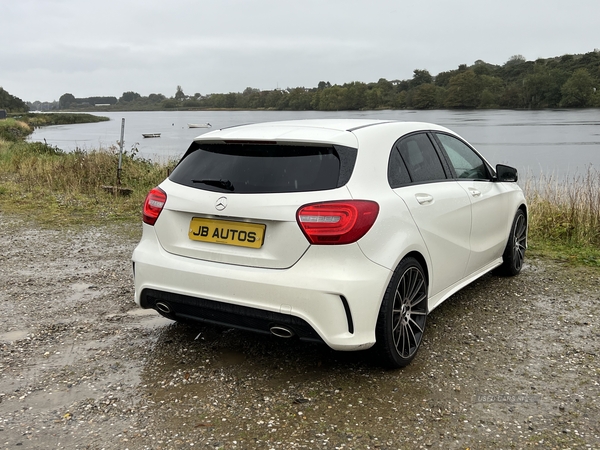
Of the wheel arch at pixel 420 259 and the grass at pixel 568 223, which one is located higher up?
the wheel arch at pixel 420 259

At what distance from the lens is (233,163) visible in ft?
11.6

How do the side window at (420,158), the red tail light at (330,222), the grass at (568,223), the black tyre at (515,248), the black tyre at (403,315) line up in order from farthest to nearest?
the grass at (568,223) → the black tyre at (515,248) → the side window at (420,158) → the black tyre at (403,315) → the red tail light at (330,222)

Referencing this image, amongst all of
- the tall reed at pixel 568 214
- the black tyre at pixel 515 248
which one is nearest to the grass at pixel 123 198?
the tall reed at pixel 568 214

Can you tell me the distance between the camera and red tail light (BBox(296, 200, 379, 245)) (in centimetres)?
316

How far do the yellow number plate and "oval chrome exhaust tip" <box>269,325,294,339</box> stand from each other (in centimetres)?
47

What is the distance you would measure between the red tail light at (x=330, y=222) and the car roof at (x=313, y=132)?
17.6 inches

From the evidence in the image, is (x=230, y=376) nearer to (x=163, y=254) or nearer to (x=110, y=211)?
(x=163, y=254)

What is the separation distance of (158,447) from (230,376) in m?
0.86

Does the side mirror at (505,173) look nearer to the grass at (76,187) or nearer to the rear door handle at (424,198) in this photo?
the rear door handle at (424,198)

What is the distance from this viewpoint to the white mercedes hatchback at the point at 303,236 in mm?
3189

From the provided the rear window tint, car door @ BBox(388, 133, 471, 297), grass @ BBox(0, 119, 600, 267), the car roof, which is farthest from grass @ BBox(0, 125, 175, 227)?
car door @ BBox(388, 133, 471, 297)

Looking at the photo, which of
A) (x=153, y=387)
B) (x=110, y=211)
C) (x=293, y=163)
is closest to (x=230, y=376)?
(x=153, y=387)

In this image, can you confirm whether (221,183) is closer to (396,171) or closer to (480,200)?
(396,171)

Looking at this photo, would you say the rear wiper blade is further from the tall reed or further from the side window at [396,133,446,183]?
the tall reed
